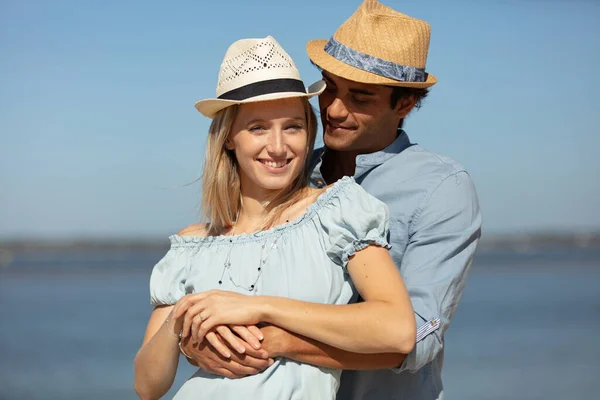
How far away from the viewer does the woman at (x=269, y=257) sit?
246 cm

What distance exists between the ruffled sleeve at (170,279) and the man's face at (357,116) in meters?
0.71

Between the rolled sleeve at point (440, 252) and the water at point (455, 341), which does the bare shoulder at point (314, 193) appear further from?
the water at point (455, 341)

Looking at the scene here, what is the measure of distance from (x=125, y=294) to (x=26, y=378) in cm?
811

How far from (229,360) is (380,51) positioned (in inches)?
48.8

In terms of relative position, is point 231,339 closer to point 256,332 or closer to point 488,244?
point 256,332

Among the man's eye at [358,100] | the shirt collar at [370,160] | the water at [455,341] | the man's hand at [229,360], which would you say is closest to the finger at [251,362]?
the man's hand at [229,360]

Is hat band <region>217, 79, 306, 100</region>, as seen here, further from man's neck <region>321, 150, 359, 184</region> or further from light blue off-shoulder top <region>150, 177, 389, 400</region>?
man's neck <region>321, 150, 359, 184</region>

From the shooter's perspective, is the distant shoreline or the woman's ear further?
the distant shoreline

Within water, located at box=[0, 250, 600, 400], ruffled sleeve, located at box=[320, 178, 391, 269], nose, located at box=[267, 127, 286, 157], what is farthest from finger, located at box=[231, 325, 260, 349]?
water, located at box=[0, 250, 600, 400]

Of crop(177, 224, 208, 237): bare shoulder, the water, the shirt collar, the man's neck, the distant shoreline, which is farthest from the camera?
the distant shoreline

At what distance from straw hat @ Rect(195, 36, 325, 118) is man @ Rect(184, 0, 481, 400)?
33 cm

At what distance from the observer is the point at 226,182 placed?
2881mm

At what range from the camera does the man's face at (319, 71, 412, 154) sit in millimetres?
3150

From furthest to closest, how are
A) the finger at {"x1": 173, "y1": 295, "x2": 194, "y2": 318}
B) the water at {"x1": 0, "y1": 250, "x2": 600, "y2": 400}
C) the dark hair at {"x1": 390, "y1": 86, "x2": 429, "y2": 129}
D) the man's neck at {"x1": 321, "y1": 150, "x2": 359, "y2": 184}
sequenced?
1. the water at {"x1": 0, "y1": 250, "x2": 600, "y2": 400}
2. the man's neck at {"x1": 321, "y1": 150, "x2": 359, "y2": 184}
3. the dark hair at {"x1": 390, "y1": 86, "x2": 429, "y2": 129}
4. the finger at {"x1": 173, "y1": 295, "x2": 194, "y2": 318}
